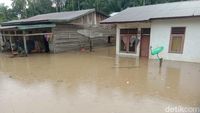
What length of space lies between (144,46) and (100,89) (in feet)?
22.2

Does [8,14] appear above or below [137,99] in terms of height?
above

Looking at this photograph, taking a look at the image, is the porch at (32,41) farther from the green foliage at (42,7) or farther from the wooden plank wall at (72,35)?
the green foliage at (42,7)

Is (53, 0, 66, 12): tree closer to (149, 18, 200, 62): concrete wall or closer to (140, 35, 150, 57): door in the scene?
(140, 35, 150, 57): door

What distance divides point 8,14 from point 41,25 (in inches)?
1062

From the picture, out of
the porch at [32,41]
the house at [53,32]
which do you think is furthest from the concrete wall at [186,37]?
the porch at [32,41]

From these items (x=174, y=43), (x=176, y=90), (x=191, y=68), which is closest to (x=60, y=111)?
(x=176, y=90)

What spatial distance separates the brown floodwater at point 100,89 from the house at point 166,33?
1481mm

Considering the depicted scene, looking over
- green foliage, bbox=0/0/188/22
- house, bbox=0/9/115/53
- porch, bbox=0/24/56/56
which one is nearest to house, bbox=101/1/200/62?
house, bbox=0/9/115/53

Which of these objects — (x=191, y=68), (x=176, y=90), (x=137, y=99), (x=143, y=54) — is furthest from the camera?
(x=143, y=54)

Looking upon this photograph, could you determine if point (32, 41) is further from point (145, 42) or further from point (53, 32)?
point (145, 42)

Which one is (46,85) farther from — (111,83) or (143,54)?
(143,54)

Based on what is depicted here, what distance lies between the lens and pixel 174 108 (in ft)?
13.9

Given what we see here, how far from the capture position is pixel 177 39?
975 centimetres

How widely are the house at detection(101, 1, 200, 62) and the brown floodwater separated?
1.48 metres
